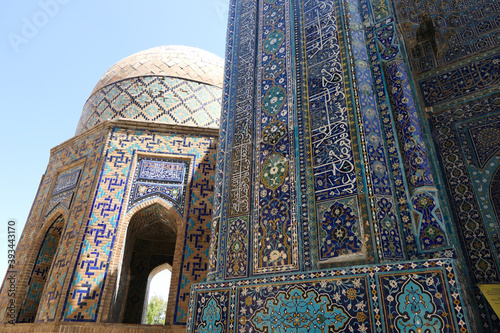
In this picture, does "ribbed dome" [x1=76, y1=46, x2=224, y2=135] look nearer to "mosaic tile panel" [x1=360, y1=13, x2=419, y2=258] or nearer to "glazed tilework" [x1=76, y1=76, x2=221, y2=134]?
"glazed tilework" [x1=76, y1=76, x2=221, y2=134]

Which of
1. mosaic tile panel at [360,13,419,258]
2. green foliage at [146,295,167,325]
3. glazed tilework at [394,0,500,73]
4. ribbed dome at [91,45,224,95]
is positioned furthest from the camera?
green foliage at [146,295,167,325]

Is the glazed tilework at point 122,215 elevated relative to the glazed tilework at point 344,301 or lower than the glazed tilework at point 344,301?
elevated

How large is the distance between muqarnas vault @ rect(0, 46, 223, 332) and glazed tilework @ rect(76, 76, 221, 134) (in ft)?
0.09

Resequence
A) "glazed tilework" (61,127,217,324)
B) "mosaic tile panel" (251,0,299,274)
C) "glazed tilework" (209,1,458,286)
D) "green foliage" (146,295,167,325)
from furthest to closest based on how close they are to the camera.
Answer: "green foliage" (146,295,167,325)
"glazed tilework" (61,127,217,324)
"mosaic tile panel" (251,0,299,274)
"glazed tilework" (209,1,458,286)

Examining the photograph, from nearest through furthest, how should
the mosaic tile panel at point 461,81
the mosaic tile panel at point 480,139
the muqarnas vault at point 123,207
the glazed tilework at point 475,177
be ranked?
the glazed tilework at point 475,177
the mosaic tile panel at point 480,139
the mosaic tile panel at point 461,81
the muqarnas vault at point 123,207

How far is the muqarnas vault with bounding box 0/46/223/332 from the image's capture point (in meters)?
5.96

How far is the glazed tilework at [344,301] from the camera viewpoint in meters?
2.05

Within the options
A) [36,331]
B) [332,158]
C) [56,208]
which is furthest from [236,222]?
[56,208]

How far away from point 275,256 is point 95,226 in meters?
4.68

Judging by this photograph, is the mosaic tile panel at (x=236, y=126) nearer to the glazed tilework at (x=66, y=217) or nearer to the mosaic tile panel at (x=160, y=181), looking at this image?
the mosaic tile panel at (x=160, y=181)

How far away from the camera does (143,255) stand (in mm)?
9336

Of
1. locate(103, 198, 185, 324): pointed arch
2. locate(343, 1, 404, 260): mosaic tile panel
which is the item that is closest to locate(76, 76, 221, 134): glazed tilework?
locate(103, 198, 185, 324): pointed arch

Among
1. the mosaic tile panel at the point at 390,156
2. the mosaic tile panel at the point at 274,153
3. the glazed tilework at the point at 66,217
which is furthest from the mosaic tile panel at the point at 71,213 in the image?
the mosaic tile panel at the point at 390,156

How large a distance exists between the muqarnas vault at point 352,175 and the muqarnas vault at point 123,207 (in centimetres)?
316
